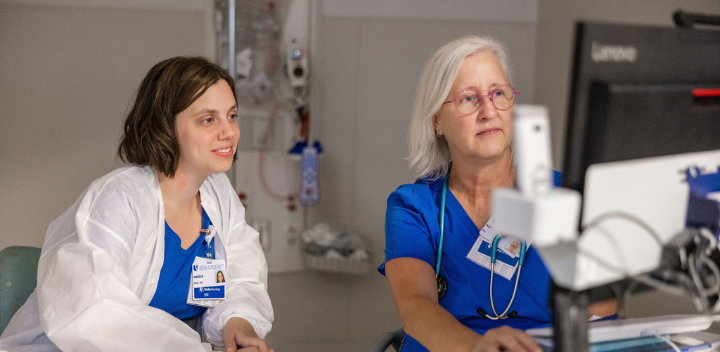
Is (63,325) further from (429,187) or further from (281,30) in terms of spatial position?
(281,30)

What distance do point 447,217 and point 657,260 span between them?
0.73 meters

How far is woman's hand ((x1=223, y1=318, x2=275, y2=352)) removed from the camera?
1.52 meters

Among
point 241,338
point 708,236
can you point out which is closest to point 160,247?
point 241,338

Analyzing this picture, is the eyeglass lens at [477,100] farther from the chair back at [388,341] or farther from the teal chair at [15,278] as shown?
the teal chair at [15,278]

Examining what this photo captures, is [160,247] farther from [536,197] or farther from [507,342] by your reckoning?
[536,197]

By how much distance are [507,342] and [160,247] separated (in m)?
1.02

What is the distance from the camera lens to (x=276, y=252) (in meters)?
3.65

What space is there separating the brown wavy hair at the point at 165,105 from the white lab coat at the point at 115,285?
0.06 meters

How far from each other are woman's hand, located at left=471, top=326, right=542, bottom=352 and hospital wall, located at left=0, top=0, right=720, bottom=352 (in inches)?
88.8

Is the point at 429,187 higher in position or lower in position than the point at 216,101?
lower

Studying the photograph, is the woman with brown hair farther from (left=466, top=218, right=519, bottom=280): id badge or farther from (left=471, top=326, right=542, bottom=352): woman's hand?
(left=471, top=326, right=542, bottom=352): woman's hand

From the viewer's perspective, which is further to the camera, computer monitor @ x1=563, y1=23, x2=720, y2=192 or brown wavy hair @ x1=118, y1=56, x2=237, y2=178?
brown wavy hair @ x1=118, y1=56, x2=237, y2=178

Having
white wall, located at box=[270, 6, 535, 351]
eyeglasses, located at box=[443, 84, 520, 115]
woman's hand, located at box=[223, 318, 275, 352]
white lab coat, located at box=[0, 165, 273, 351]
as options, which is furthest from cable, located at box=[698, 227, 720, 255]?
white wall, located at box=[270, 6, 535, 351]

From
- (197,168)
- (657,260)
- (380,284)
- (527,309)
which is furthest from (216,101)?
(380,284)
